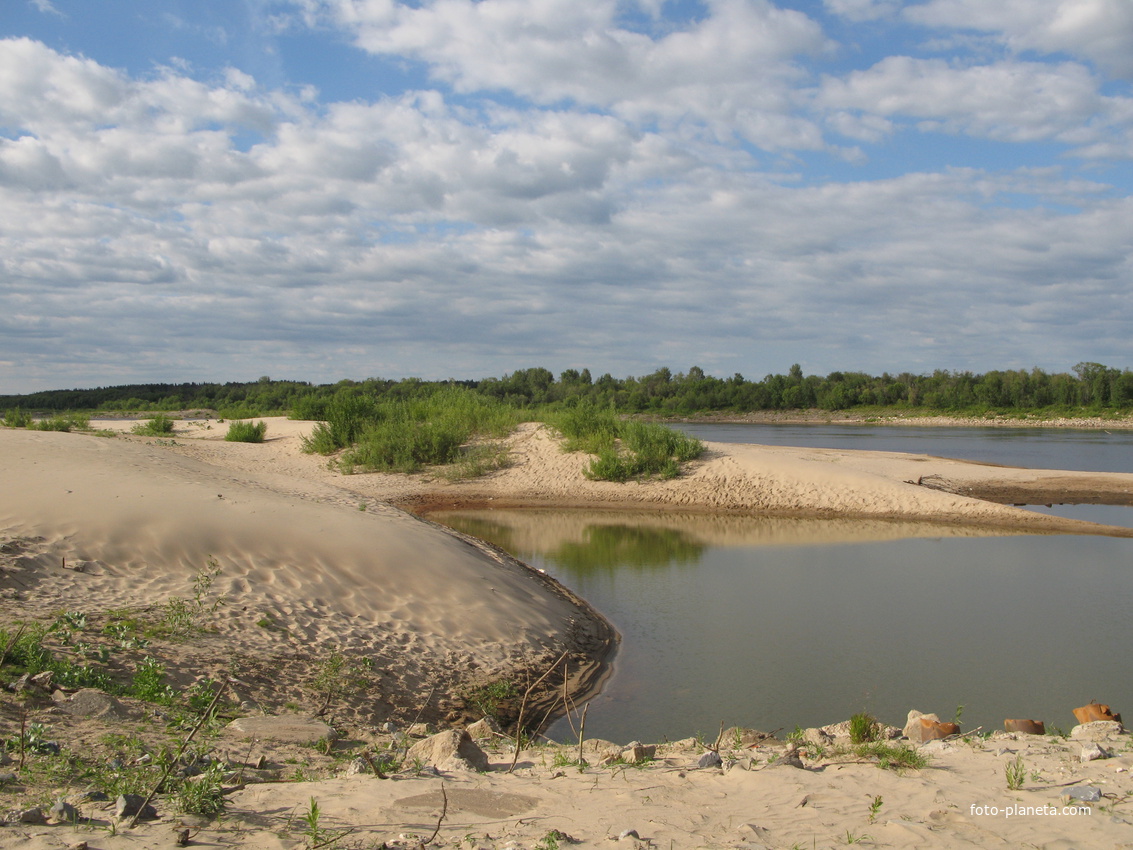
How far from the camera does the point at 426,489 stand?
2197 centimetres

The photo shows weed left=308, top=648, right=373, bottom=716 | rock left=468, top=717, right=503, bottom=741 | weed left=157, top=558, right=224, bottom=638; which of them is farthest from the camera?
weed left=157, top=558, right=224, bottom=638

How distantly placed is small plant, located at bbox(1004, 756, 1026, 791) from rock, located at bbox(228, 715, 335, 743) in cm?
394

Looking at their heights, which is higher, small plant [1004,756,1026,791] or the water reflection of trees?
small plant [1004,756,1026,791]

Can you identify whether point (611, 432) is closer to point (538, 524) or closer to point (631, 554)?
point (538, 524)

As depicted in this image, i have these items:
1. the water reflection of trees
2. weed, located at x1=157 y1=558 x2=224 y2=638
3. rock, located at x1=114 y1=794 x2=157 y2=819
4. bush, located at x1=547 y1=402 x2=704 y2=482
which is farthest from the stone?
bush, located at x1=547 y1=402 x2=704 y2=482

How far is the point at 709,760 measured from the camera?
458cm

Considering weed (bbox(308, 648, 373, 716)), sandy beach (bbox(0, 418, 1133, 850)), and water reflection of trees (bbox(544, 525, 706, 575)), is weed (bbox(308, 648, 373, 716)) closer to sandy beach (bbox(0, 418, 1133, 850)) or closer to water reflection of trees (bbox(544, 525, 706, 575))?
sandy beach (bbox(0, 418, 1133, 850))

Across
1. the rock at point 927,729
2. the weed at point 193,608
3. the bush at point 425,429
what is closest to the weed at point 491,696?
the weed at point 193,608

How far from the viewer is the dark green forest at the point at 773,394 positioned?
69000 millimetres

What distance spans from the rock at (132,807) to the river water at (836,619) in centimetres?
354

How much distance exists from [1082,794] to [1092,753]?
2.95ft

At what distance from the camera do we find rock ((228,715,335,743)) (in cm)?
477

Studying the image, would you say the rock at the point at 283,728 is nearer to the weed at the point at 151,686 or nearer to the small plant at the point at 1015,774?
the weed at the point at 151,686

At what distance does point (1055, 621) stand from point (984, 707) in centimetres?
376
